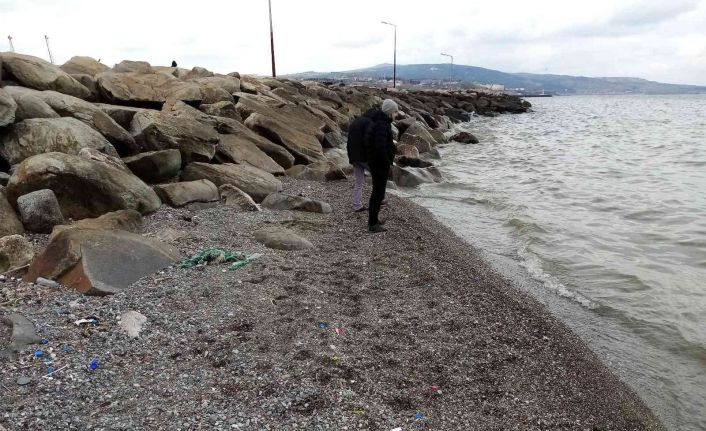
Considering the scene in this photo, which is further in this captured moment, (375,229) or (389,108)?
(375,229)

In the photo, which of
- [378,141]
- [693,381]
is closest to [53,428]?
[693,381]

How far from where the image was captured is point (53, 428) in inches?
118

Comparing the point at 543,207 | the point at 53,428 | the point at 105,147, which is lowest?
the point at 543,207

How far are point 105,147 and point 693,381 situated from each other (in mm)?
8847

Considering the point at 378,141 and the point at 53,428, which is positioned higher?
the point at 378,141

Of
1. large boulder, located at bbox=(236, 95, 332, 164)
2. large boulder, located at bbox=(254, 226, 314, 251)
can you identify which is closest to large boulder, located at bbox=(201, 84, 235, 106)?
large boulder, located at bbox=(236, 95, 332, 164)

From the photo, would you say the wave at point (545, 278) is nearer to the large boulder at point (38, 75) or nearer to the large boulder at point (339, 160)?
the large boulder at point (339, 160)

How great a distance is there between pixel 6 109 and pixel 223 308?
5.75 m

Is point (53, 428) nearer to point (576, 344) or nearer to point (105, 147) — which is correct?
point (576, 344)

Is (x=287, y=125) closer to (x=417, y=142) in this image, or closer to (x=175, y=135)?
(x=175, y=135)

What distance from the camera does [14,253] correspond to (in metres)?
5.26

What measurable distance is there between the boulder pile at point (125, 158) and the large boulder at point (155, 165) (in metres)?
0.02

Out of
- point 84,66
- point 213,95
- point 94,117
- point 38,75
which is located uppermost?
point 84,66

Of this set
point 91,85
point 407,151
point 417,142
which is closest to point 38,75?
point 91,85
